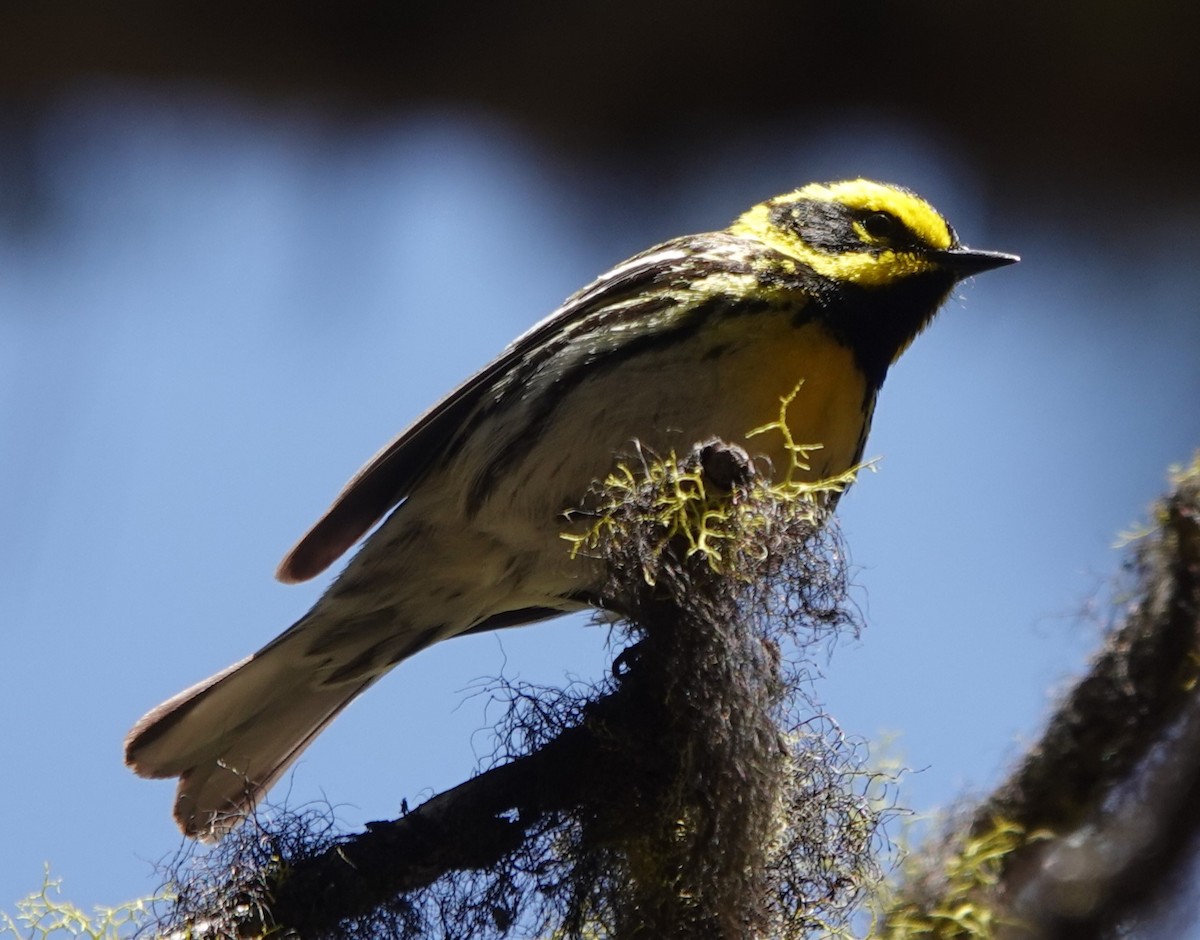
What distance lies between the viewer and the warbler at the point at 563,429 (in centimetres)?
311

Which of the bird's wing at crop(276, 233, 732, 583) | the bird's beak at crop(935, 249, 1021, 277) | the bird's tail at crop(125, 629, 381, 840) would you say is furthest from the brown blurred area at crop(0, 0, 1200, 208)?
the bird's tail at crop(125, 629, 381, 840)

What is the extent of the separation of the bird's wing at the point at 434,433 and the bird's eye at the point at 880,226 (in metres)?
0.34

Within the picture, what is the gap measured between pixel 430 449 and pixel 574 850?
4.67ft

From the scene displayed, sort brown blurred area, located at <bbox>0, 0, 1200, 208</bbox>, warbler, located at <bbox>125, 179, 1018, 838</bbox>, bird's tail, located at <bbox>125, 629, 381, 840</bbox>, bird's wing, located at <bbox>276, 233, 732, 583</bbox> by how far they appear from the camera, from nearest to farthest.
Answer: brown blurred area, located at <bbox>0, 0, 1200, 208</bbox>
warbler, located at <bbox>125, 179, 1018, 838</bbox>
bird's tail, located at <bbox>125, 629, 381, 840</bbox>
bird's wing, located at <bbox>276, 233, 732, 583</bbox>

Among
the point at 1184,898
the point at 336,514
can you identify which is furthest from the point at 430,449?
the point at 1184,898

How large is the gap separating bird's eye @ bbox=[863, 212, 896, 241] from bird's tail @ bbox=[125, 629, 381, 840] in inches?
61.5

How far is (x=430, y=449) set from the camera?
11.6 ft

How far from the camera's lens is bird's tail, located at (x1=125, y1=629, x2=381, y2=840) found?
324 centimetres

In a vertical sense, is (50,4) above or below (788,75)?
above

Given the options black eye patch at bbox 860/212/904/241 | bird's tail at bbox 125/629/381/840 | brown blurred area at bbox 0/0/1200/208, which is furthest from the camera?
black eye patch at bbox 860/212/904/241

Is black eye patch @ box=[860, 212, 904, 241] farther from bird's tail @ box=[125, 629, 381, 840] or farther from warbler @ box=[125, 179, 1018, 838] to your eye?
bird's tail @ box=[125, 629, 381, 840]

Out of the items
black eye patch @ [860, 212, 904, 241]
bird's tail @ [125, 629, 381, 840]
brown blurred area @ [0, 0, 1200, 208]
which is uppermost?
black eye patch @ [860, 212, 904, 241]

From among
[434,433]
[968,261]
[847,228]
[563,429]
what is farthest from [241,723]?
[968,261]

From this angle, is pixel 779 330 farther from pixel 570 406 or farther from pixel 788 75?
pixel 788 75
